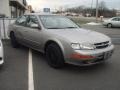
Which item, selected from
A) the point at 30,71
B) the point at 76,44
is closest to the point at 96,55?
the point at 76,44

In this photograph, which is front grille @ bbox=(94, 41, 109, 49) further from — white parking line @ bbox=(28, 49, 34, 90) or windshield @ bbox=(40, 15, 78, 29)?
white parking line @ bbox=(28, 49, 34, 90)

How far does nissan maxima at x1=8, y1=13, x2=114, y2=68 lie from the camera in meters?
5.08

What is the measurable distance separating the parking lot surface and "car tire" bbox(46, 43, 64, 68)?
155 mm

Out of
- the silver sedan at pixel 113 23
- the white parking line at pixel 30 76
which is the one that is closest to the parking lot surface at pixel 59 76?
the white parking line at pixel 30 76

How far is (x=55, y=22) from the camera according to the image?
6.64 meters

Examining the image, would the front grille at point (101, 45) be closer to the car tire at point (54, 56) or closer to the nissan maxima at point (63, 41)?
the nissan maxima at point (63, 41)

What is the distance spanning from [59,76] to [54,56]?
730mm

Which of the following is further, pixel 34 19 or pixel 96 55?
pixel 34 19

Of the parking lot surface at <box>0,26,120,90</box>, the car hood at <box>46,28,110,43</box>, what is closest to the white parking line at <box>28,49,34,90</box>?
the parking lot surface at <box>0,26,120,90</box>

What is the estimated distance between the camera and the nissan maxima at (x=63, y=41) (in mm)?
5078

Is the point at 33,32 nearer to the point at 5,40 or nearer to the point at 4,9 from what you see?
the point at 5,40

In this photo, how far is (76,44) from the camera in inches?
201

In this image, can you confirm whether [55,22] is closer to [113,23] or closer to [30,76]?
[30,76]

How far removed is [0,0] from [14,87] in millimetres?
17064
